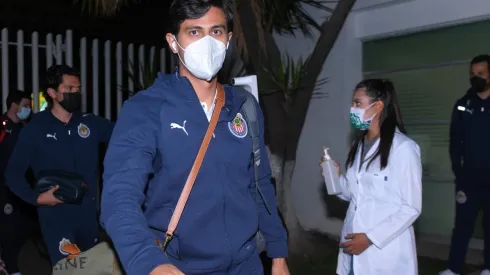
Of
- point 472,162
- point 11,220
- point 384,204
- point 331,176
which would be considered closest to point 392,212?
point 384,204

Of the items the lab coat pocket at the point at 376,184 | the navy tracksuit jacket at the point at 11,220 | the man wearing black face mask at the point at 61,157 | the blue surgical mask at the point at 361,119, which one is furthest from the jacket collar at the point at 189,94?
the navy tracksuit jacket at the point at 11,220

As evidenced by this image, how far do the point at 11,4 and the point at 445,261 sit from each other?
24.2 ft

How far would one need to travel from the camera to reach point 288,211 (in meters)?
7.55

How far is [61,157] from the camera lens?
4742 mm

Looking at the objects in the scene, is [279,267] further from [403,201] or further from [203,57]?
[403,201]

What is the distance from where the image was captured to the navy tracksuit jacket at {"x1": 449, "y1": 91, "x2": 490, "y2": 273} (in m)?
6.30

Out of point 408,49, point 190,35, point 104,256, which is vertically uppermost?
point 408,49

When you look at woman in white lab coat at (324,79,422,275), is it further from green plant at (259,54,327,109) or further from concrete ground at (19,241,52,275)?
concrete ground at (19,241,52,275)

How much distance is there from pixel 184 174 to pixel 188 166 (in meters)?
0.03

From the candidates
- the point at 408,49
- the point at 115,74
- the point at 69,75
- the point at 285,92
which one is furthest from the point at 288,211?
the point at 115,74

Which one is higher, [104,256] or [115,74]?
[115,74]

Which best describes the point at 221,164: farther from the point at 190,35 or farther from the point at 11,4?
the point at 11,4

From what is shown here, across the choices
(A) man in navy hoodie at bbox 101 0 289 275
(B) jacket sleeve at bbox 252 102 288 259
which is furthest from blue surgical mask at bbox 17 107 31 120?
(B) jacket sleeve at bbox 252 102 288 259

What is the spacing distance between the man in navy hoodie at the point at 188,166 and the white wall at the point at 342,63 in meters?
5.71
